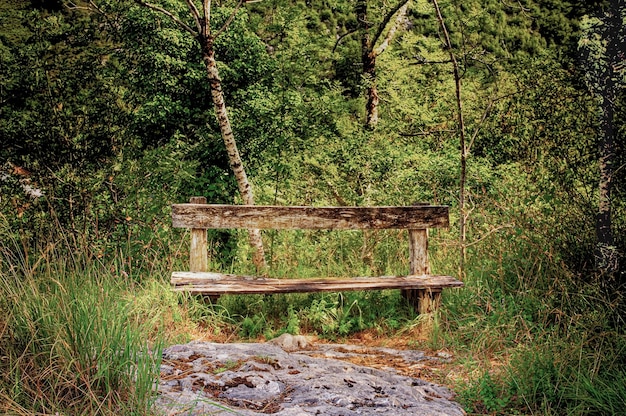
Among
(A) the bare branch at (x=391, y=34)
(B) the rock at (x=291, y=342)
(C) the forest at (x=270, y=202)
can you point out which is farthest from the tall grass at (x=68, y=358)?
(A) the bare branch at (x=391, y=34)

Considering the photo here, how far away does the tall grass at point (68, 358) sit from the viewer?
9.94ft

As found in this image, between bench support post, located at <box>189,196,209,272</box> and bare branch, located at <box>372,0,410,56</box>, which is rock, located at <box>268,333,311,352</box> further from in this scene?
bare branch, located at <box>372,0,410,56</box>

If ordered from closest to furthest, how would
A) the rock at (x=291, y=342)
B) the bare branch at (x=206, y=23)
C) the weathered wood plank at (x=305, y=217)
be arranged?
the rock at (x=291, y=342)
the weathered wood plank at (x=305, y=217)
the bare branch at (x=206, y=23)

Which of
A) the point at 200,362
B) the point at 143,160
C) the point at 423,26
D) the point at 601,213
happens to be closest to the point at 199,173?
the point at 143,160

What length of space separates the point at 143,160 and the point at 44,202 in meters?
1.33

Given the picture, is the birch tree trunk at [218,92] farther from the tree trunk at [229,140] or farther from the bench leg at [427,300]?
the bench leg at [427,300]

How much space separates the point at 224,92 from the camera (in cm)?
850

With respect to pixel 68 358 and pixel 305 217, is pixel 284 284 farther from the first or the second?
pixel 68 358

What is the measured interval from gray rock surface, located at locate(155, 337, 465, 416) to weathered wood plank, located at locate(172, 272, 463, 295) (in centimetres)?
145

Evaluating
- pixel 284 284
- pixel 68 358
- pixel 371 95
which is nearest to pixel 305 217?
pixel 284 284

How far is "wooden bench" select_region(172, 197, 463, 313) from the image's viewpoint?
20.6ft

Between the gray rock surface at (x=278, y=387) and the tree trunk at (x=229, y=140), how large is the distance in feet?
10.5

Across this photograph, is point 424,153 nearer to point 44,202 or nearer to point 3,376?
point 44,202

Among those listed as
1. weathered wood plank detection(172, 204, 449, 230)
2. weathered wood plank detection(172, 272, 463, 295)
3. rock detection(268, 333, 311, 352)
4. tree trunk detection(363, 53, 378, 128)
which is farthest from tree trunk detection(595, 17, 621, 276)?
tree trunk detection(363, 53, 378, 128)
